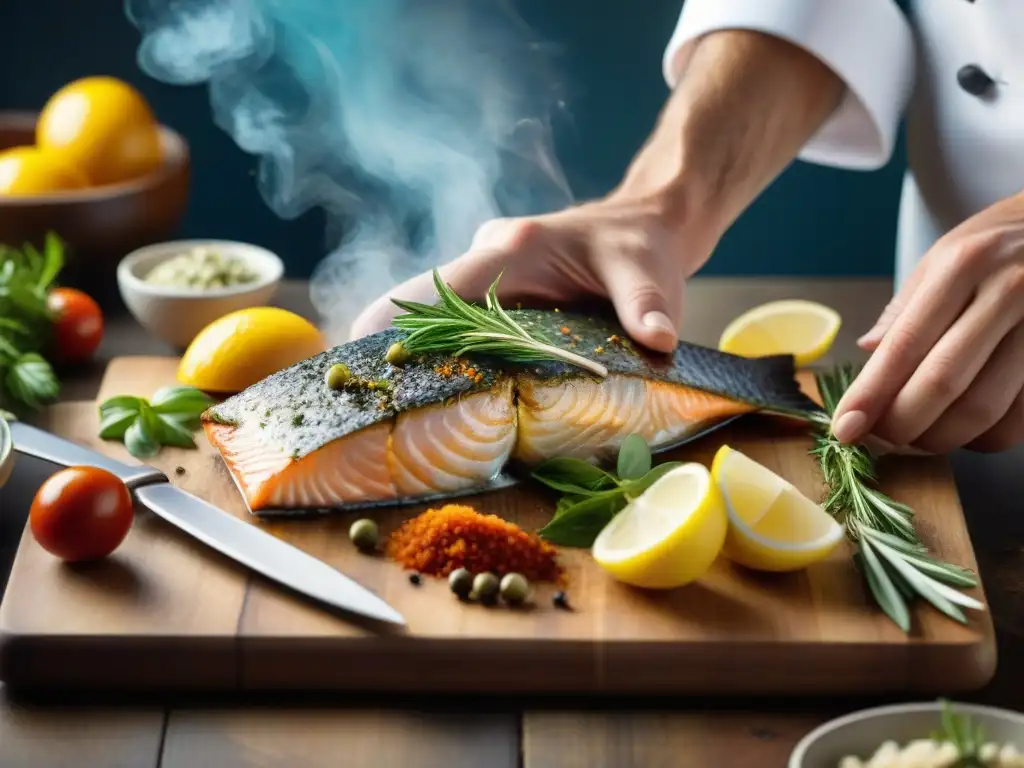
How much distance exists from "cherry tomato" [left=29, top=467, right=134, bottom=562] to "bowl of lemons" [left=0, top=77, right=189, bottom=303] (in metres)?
1.19

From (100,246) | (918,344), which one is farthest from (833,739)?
(100,246)

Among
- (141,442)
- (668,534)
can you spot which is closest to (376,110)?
(141,442)

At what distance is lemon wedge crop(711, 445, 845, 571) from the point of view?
155 cm

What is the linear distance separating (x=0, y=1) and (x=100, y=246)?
1315mm

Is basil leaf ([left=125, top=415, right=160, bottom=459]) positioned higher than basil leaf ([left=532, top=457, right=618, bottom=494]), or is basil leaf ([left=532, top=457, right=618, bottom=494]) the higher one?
basil leaf ([left=532, top=457, right=618, bottom=494])

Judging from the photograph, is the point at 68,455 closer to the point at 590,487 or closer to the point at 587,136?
the point at 590,487

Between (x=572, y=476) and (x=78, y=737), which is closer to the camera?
(x=78, y=737)

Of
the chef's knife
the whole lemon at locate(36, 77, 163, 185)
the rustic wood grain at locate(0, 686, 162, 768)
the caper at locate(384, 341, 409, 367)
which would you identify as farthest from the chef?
the whole lemon at locate(36, 77, 163, 185)

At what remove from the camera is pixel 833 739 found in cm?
122

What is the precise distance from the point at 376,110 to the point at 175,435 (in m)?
1.75

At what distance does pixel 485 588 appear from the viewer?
1512 millimetres

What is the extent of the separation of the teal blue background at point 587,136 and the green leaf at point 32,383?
1741mm

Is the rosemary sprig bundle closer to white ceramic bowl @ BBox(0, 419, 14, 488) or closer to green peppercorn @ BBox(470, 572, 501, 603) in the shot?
green peppercorn @ BBox(470, 572, 501, 603)

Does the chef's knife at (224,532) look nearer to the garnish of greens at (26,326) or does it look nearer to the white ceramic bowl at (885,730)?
the garnish of greens at (26,326)
